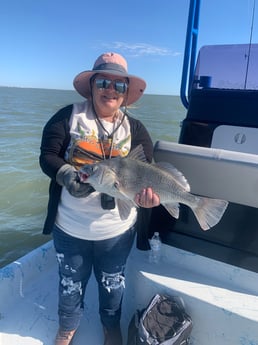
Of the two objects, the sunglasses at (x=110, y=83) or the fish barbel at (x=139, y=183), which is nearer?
the fish barbel at (x=139, y=183)

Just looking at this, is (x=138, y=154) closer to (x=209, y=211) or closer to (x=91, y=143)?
(x=91, y=143)

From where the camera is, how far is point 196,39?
3.71 metres

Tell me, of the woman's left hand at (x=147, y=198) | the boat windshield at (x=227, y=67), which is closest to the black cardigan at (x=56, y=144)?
the woman's left hand at (x=147, y=198)

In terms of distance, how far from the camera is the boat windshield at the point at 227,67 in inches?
141

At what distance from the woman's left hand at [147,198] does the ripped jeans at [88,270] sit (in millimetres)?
356

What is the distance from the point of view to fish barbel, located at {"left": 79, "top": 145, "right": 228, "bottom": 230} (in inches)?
73.8

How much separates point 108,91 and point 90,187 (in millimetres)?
619

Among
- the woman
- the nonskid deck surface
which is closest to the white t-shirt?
the woman

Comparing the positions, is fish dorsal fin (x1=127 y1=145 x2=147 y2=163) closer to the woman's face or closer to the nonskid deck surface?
the woman's face

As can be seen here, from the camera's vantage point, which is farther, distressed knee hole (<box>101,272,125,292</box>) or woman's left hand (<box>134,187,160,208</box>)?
distressed knee hole (<box>101,272,125,292</box>)

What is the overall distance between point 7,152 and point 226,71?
10.6 metres

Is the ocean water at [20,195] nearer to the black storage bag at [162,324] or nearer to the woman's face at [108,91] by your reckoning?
the woman's face at [108,91]

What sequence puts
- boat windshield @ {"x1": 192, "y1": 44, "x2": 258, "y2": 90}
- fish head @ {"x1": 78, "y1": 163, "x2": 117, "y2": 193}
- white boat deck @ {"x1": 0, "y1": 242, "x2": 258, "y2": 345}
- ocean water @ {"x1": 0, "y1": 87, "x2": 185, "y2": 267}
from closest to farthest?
fish head @ {"x1": 78, "y1": 163, "x2": 117, "y2": 193} → white boat deck @ {"x1": 0, "y1": 242, "x2": 258, "y2": 345} → boat windshield @ {"x1": 192, "y1": 44, "x2": 258, "y2": 90} → ocean water @ {"x1": 0, "y1": 87, "x2": 185, "y2": 267}

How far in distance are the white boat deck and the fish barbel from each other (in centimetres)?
63
